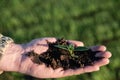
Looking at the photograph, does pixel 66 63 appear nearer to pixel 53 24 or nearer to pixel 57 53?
pixel 57 53

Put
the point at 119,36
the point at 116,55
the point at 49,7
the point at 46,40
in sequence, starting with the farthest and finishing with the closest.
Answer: the point at 49,7
the point at 119,36
the point at 116,55
the point at 46,40

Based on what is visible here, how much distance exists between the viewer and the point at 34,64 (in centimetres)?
380

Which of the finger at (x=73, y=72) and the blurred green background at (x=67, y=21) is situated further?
the blurred green background at (x=67, y=21)

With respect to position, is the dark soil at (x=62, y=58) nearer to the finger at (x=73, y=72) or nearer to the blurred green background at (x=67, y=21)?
the finger at (x=73, y=72)

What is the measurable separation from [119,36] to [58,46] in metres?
1.35

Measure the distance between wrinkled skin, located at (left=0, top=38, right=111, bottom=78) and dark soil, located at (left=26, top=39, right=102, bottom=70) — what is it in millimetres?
56

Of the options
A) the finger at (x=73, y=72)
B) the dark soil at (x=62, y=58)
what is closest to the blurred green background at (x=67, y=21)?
the dark soil at (x=62, y=58)

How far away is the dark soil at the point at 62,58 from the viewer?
382cm

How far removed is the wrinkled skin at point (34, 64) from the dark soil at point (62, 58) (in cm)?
6

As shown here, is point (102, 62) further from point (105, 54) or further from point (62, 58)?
point (62, 58)

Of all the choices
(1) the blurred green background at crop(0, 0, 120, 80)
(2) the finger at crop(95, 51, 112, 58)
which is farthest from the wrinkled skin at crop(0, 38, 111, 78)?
(1) the blurred green background at crop(0, 0, 120, 80)

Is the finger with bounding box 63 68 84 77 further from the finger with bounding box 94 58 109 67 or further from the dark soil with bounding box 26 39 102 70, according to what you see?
the finger with bounding box 94 58 109 67

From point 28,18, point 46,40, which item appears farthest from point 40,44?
point 28,18

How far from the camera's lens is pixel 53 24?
499cm
